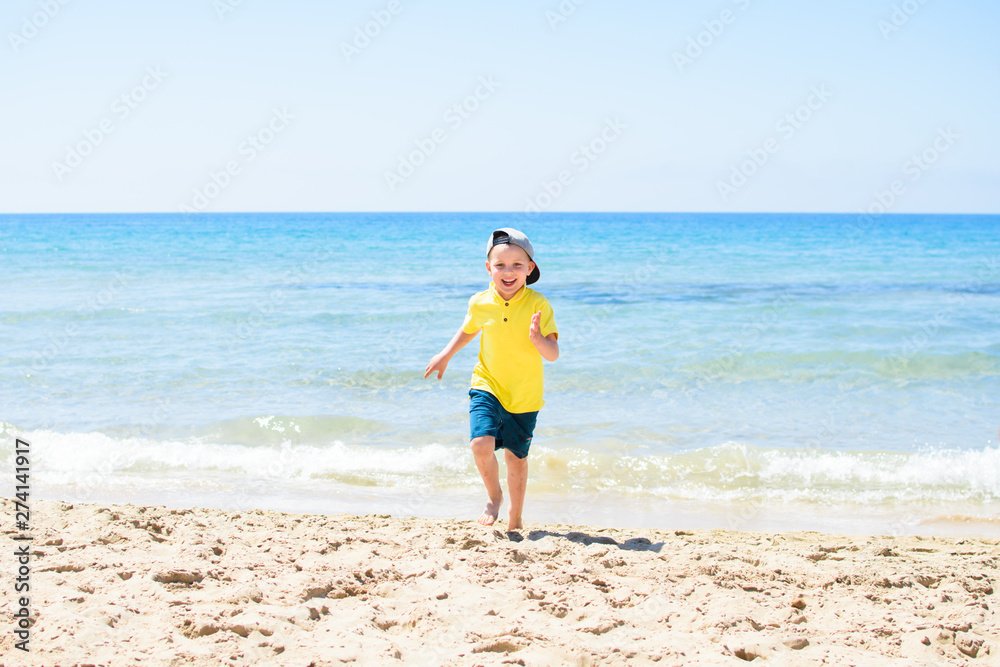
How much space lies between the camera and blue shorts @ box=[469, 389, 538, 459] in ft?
12.1

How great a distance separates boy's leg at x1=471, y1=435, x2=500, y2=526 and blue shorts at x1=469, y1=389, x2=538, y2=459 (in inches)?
1.6

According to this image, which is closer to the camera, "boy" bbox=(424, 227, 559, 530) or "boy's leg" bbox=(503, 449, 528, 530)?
"boy" bbox=(424, 227, 559, 530)

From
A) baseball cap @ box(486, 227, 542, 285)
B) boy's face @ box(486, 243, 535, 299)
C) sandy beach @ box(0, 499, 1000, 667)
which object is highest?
baseball cap @ box(486, 227, 542, 285)

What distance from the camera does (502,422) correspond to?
3740mm

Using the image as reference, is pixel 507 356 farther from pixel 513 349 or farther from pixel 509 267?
pixel 509 267

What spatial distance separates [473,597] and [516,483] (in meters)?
0.98

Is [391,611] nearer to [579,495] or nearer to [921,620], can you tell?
[921,620]

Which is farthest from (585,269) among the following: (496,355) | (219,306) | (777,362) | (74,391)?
(496,355)

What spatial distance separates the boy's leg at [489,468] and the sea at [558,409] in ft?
2.72

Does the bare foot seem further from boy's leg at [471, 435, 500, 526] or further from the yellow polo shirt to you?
the yellow polo shirt

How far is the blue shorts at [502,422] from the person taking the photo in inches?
145

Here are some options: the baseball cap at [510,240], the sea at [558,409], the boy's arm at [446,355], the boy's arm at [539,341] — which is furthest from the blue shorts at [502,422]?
the sea at [558,409]

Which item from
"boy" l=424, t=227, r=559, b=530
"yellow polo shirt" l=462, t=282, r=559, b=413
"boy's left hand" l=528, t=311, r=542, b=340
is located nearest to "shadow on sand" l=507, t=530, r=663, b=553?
"boy" l=424, t=227, r=559, b=530

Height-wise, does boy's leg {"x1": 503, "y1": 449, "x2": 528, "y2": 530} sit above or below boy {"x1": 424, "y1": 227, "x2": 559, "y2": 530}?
below
